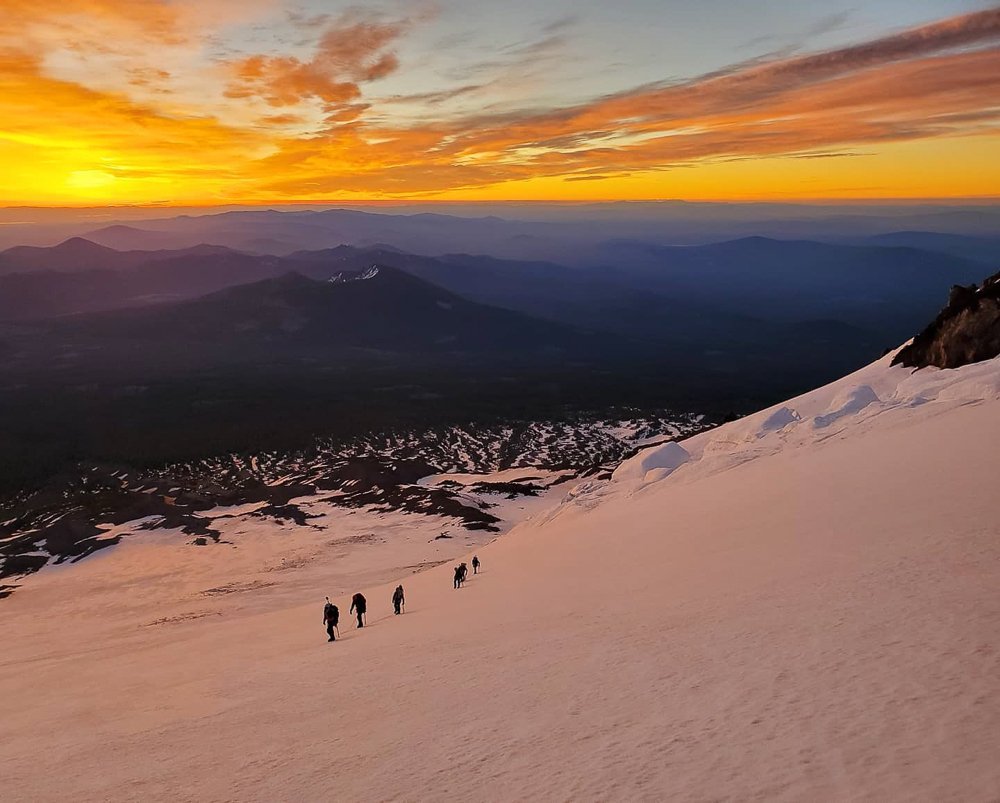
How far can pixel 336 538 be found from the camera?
5000 cm

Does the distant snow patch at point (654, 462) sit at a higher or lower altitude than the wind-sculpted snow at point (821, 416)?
lower

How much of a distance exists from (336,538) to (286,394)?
116 metres

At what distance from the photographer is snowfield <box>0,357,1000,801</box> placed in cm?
859

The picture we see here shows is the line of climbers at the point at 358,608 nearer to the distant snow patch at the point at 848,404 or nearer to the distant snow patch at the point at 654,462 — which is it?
the distant snow patch at the point at 654,462

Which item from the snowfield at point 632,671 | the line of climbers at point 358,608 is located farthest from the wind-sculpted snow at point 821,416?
the line of climbers at point 358,608

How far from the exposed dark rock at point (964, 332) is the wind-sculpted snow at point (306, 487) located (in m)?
27.2

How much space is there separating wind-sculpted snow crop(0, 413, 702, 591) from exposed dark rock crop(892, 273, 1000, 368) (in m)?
27.2

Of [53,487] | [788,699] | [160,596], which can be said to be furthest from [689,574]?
[53,487]

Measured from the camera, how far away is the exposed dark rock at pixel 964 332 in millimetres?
43562

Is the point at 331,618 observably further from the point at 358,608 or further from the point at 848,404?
the point at 848,404

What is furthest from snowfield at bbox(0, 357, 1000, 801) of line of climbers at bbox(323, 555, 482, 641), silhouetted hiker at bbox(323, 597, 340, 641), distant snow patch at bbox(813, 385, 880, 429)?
distant snow patch at bbox(813, 385, 880, 429)

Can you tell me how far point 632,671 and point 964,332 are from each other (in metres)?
44.6

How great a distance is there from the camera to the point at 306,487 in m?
72.2

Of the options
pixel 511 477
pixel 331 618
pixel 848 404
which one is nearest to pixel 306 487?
pixel 511 477
